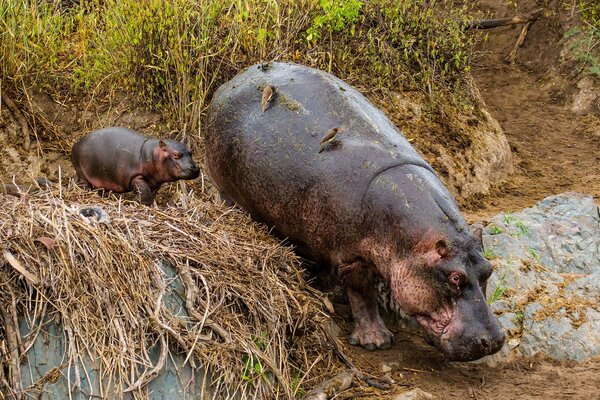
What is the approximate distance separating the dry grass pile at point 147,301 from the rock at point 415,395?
1.56ft

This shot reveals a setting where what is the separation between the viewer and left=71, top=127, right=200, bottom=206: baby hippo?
6.71 metres

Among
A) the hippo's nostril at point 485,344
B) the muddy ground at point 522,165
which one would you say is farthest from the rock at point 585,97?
the hippo's nostril at point 485,344

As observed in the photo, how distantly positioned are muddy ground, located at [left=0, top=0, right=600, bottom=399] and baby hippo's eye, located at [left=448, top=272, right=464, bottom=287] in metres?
0.64

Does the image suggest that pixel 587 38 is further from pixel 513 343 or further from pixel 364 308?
pixel 364 308

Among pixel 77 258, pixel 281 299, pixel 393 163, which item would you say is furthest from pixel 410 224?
pixel 77 258

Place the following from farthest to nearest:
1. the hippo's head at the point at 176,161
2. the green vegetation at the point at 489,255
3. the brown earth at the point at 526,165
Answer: the hippo's head at the point at 176,161 → the green vegetation at the point at 489,255 → the brown earth at the point at 526,165

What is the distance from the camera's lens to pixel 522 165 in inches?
346

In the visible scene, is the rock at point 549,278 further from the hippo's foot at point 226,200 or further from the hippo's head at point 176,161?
the hippo's head at point 176,161

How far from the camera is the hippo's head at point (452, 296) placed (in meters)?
4.61

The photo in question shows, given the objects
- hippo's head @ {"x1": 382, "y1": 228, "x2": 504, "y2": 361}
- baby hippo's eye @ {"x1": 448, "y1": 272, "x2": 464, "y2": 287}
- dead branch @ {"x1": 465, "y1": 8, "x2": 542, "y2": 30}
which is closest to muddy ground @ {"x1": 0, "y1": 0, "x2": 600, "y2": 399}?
dead branch @ {"x1": 465, "y1": 8, "x2": 542, "y2": 30}

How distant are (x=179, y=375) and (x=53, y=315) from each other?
2.21 feet

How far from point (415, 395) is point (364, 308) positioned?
0.83 metres

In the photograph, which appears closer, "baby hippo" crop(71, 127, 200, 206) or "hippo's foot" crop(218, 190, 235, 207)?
"hippo's foot" crop(218, 190, 235, 207)

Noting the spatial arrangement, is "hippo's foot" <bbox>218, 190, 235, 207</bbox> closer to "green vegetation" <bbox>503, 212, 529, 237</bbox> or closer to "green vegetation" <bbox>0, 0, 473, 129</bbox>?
"green vegetation" <bbox>0, 0, 473, 129</bbox>
